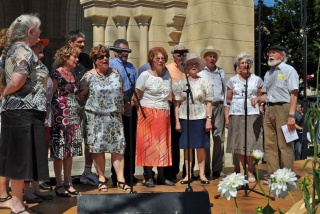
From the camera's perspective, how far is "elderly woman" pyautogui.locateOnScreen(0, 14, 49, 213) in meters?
5.61

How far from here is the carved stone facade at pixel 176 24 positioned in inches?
441

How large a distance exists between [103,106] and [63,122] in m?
0.55

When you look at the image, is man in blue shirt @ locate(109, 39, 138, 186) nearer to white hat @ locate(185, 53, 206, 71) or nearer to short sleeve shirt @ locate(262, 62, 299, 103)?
white hat @ locate(185, 53, 206, 71)

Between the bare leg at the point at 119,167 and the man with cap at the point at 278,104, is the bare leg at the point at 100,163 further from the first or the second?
the man with cap at the point at 278,104

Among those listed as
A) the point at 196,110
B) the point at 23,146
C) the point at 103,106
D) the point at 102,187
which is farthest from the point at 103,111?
the point at 23,146

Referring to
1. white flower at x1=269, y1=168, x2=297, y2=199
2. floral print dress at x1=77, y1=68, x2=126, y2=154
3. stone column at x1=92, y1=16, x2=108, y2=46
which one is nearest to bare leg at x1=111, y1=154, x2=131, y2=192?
floral print dress at x1=77, y1=68, x2=126, y2=154

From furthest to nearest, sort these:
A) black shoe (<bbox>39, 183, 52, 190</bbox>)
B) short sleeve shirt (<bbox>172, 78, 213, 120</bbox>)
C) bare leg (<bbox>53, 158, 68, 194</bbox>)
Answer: short sleeve shirt (<bbox>172, 78, 213, 120</bbox>) → black shoe (<bbox>39, 183, 52, 190</bbox>) → bare leg (<bbox>53, 158, 68, 194</bbox>)

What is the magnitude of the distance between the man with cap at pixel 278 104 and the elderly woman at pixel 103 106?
1797mm

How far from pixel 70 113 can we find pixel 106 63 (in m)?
0.76

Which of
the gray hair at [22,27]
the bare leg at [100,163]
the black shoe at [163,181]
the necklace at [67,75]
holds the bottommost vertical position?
the black shoe at [163,181]

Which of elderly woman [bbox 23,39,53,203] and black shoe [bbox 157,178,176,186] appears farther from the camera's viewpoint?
black shoe [bbox 157,178,176,186]

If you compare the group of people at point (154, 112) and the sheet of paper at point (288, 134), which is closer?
the group of people at point (154, 112)

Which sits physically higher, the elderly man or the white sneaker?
the elderly man

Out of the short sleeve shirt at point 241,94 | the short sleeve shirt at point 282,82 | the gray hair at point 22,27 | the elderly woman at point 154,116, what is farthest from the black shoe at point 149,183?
the gray hair at point 22,27
